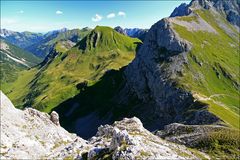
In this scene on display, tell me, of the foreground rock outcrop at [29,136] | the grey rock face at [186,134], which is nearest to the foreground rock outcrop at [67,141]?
the foreground rock outcrop at [29,136]

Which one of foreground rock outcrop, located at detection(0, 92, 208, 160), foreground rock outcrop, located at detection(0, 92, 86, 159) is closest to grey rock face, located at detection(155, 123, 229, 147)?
foreground rock outcrop, located at detection(0, 92, 208, 160)

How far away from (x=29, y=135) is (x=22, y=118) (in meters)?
7.51

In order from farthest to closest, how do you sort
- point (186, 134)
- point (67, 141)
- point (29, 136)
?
point (186, 134) → point (67, 141) → point (29, 136)

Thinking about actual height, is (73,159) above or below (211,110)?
above

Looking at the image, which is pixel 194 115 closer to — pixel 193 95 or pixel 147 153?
pixel 193 95

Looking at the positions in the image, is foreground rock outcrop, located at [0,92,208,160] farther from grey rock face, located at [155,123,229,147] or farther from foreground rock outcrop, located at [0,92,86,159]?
grey rock face, located at [155,123,229,147]

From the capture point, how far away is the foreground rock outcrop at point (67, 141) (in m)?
47.8

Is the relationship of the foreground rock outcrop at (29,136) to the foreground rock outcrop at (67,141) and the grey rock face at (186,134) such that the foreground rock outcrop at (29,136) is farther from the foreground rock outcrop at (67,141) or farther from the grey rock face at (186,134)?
the grey rock face at (186,134)

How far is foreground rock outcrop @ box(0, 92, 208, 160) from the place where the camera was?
1884 inches

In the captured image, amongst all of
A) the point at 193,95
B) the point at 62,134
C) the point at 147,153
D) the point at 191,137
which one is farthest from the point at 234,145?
the point at 193,95

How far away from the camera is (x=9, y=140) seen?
232 ft

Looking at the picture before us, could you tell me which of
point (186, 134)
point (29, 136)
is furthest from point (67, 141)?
point (186, 134)

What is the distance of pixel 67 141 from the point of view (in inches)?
3359

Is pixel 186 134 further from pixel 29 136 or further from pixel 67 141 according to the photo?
pixel 29 136
